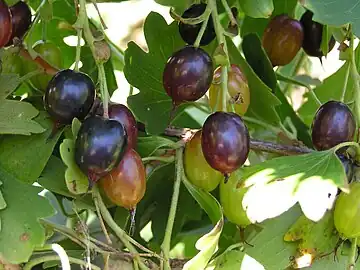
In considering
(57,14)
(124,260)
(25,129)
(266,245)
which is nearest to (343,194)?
(266,245)

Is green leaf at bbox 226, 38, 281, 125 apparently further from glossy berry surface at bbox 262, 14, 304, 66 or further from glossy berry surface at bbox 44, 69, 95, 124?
glossy berry surface at bbox 44, 69, 95, 124

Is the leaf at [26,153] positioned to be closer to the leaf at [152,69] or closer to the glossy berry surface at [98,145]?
the glossy berry surface at [98,145]

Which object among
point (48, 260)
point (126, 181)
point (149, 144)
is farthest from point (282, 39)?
point (48, 260)

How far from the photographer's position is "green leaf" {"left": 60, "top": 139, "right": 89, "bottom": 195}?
903 mm

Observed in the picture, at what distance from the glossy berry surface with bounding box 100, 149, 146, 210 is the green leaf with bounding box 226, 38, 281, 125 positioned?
0.98ft

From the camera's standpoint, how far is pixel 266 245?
100 cm

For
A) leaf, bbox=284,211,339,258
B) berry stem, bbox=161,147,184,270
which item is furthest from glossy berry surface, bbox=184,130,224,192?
leaf, bbox=284,211,339,258

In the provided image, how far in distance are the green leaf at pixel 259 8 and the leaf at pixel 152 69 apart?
0.45ft

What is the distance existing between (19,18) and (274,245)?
447mm

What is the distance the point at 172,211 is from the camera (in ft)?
3.18

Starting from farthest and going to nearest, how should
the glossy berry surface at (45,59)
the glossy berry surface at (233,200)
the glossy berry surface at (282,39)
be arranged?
1. the glossy berry surface at (282,39)
2. the glossy berry surface at (45,59)
3. the glossy berry surface at (233,200)

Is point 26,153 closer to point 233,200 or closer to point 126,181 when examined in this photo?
point 126,181

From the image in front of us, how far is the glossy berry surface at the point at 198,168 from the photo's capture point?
1001 millimetres

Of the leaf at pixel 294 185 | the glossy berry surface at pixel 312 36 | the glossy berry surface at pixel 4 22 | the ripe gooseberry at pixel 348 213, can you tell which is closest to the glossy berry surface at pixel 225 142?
the leaf at pixel 294 185
